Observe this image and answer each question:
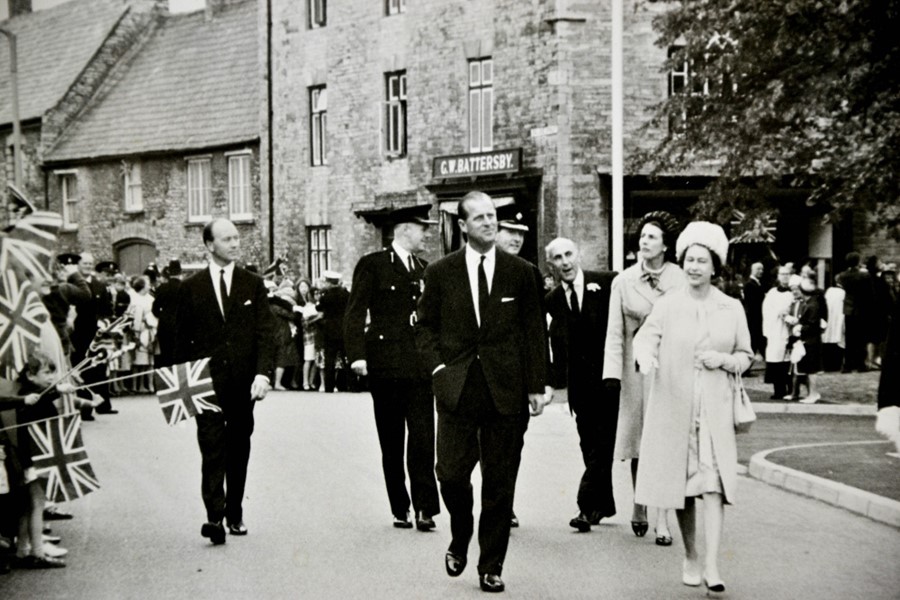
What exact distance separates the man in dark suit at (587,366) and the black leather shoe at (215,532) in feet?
7.92

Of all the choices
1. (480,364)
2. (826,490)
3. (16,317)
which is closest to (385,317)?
(480,364)

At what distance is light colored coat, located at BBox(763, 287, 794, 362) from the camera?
63.2 feet

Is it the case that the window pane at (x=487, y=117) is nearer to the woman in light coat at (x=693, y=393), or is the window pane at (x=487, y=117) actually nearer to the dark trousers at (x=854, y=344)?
the dark trousers at (x=854, y=344)

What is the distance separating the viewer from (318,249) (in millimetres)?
35219

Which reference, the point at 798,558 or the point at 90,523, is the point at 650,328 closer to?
the point at 798,558

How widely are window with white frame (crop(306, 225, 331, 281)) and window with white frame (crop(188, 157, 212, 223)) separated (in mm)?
5403

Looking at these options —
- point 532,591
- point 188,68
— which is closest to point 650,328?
point 532,591

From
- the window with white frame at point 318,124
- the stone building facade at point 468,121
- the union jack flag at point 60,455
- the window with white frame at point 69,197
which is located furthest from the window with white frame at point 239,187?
the union jack flag at point 60,455

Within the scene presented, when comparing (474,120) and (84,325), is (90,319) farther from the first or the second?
(474,120)

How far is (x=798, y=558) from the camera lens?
8.75 m

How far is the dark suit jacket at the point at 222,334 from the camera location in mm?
9562

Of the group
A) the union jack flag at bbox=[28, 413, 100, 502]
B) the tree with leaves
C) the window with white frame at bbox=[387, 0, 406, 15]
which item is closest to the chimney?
the window with white frame at bbox=[387, 0, 406, 15]

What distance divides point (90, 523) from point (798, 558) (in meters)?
5.11

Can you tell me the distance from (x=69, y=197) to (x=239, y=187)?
932cm
